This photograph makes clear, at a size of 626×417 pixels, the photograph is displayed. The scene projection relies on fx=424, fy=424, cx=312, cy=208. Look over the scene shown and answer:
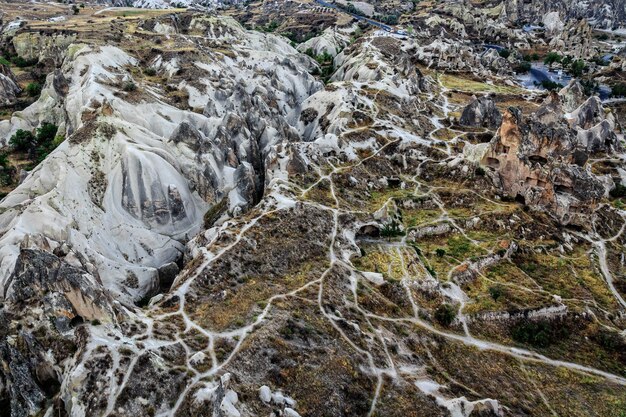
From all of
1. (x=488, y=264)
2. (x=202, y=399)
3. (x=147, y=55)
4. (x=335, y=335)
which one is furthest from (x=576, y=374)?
(x=147, y=55)

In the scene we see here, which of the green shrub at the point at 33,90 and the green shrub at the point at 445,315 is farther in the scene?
the green shrub at the point at 33,90

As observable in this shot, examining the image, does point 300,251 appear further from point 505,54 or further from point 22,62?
point 505,54

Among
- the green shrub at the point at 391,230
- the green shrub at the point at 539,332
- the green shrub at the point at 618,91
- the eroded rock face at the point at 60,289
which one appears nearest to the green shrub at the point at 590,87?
the green shrub at the point at 618,91

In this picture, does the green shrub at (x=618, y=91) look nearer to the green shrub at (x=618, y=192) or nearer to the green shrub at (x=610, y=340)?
the green shrub at (x=618, y=192)

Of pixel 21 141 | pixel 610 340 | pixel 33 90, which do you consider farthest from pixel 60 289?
pixel 33 90

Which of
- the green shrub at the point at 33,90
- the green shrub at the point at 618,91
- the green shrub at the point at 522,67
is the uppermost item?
the green shrub at the point at 618,91

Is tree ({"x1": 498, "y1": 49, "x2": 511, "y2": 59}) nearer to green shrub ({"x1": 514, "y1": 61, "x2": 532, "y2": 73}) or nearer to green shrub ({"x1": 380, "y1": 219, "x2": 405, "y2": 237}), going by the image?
green shrub ({"x1": 514, "y1": 61, "x2": 532, "y2": 73})

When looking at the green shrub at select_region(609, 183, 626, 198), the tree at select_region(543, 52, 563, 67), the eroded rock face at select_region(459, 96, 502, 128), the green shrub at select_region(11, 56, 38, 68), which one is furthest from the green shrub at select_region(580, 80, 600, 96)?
the green shrub at select_region(11, 56, 38, 68)
